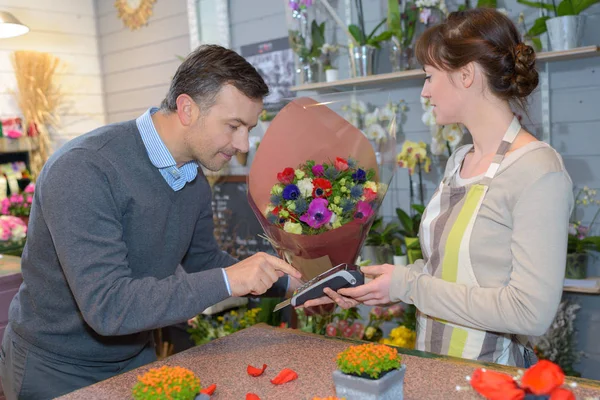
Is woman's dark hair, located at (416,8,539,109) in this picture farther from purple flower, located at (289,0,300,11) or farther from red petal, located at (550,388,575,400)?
purple flower, located at (289,0,300,11)

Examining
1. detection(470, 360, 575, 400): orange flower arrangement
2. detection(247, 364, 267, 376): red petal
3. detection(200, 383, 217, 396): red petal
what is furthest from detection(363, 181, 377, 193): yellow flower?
detection(470, 360, 575, 400): orange flower arrangement

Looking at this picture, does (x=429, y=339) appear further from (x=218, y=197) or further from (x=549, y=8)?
(x=218, y=197)

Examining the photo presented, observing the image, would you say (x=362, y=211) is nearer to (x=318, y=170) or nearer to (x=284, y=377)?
(x=318, y=170)

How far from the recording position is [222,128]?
1819 mm

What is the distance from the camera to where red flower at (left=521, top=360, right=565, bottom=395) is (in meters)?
0.80

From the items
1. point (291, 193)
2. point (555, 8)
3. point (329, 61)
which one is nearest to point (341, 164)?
point (291, 193)

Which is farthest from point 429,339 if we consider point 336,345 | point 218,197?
point 218,197

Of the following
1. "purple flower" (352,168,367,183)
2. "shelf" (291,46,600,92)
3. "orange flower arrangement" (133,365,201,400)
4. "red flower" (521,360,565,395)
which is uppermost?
"shelf" (291,46,600,92)

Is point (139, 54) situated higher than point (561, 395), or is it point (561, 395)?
point (139, 54)

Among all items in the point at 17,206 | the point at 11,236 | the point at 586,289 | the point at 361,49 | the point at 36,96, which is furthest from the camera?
the point at 36,96

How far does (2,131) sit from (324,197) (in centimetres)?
407

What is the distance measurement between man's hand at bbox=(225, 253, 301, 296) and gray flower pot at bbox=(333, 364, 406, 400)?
1.65ft

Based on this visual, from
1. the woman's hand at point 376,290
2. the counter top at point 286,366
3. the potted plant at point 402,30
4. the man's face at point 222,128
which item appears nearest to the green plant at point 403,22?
the potted plant at point 402,30

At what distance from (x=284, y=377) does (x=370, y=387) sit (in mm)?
271
